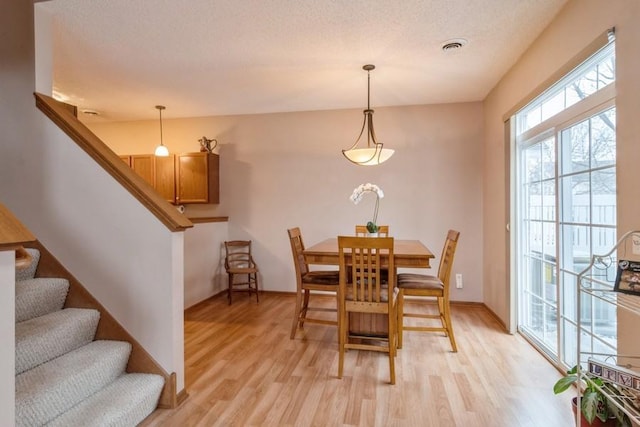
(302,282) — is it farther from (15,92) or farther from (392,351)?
(15,92)

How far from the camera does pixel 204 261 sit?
424 centimetres

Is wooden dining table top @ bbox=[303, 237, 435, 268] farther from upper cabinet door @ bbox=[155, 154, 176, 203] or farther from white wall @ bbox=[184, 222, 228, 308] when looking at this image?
upper cabinet door @ bbox=[155, 154, 176, 203]

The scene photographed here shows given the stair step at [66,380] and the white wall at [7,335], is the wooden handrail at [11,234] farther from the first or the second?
the stair step at [66,380]

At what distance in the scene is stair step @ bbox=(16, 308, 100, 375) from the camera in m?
1.64

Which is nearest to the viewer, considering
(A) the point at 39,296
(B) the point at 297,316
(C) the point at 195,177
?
(A) the point at 39,296

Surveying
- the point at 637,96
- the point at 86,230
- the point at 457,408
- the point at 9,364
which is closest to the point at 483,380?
the point at 457,408

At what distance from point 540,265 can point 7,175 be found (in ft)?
13.2

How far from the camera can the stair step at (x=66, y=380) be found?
145 cm

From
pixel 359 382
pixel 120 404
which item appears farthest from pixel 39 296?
pixel 359 382

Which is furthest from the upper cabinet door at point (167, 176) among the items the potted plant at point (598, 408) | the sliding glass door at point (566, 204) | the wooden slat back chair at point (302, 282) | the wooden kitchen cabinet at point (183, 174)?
the potted plant at point (598, 408)

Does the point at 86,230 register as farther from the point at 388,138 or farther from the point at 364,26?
the point at 388,138

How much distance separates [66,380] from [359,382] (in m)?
1.67

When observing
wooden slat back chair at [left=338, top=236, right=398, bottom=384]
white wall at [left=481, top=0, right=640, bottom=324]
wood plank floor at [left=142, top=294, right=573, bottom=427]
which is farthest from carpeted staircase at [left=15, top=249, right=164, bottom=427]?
white wall at [left=481, top=0, right=640, bottom=324]

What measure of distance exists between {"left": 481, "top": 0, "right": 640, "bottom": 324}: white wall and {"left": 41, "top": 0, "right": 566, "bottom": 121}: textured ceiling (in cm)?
15
